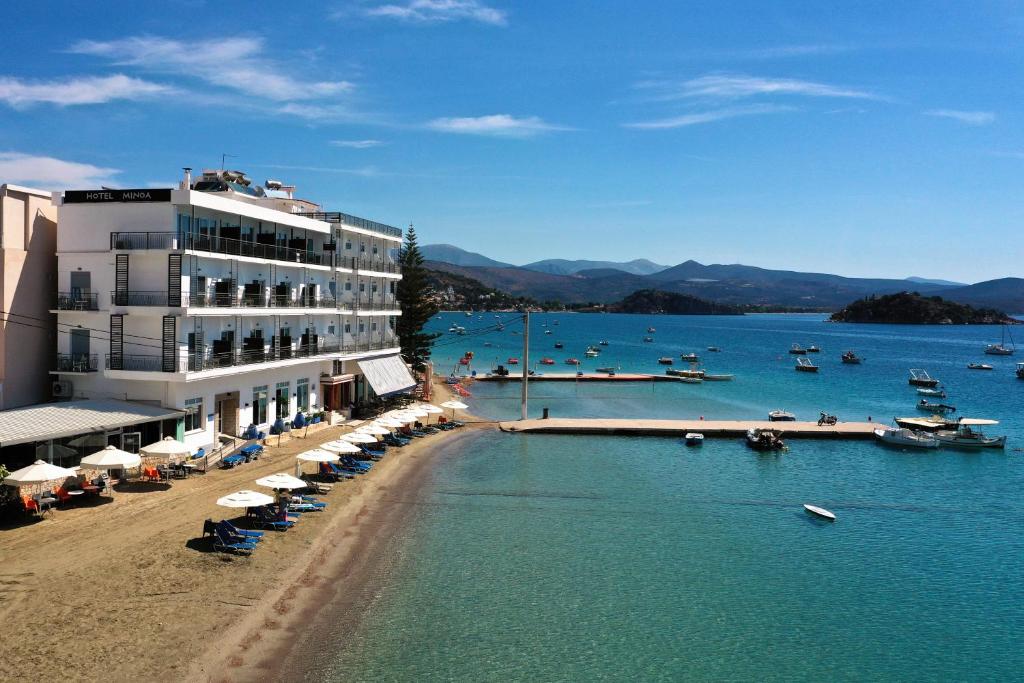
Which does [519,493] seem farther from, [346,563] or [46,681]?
[46,681]

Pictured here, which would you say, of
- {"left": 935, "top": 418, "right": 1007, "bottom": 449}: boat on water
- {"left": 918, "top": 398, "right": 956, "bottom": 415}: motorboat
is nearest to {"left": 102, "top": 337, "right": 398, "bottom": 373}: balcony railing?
{"left": 935, "top": 418, "right": 1007, "bottom": 449}: boat on water

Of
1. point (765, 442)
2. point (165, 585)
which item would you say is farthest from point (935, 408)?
point (165, 585)

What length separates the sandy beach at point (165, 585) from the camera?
668 inches

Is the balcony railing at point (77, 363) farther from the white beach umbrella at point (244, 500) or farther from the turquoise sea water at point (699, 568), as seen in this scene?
the turquoise sea water at point (699, 568)

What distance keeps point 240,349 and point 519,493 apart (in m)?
16.1

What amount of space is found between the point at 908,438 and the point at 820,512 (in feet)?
75.1

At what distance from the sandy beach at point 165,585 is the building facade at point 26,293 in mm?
8629

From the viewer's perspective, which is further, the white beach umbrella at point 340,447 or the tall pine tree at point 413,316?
the tall pine tree at point 413,316

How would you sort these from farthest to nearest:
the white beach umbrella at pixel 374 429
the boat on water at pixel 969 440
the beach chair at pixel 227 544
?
1. the boat on water at pixel 969 440
2. the white beach umbrella at pixel 374 429
3. the beach chair at pixel 227 544

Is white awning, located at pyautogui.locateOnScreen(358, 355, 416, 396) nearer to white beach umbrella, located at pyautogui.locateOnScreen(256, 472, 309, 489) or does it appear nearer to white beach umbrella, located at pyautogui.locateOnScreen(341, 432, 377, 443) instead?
white beach umbrella, located at pyautogui.locateOnScreen(341, 432, 377, 443)

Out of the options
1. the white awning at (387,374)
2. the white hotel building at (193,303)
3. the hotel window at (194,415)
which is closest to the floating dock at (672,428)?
the white awning at (387,374)

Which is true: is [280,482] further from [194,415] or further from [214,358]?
[214,358]

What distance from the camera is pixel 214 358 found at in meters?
34.8

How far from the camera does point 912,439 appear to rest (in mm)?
51125
